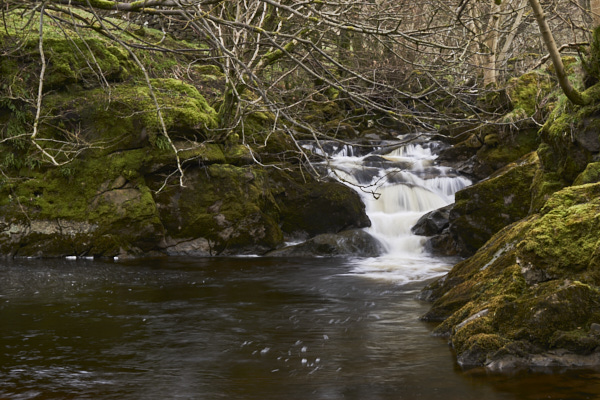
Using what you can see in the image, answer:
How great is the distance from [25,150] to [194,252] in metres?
4.07

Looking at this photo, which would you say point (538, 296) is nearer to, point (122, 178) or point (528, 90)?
point (122, 178)

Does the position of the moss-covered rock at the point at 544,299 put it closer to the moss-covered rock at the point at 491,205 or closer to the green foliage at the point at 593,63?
the green foliage at the point at 593,63

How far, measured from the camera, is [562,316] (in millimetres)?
4172

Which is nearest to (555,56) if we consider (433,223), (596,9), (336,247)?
(596,9)

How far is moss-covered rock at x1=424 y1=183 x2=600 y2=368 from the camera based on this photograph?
4.12 meters

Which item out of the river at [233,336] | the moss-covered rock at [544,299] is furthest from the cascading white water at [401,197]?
the moss-covered rock at [544,299]

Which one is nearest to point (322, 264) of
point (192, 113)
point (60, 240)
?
point (192, 113)

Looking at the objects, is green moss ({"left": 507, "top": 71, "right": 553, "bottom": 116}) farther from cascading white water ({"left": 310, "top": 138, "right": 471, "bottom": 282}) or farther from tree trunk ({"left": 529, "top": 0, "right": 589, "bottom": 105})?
tree trunk ({"left": 529, "top": 0, "right": 589, "bottom": 105})

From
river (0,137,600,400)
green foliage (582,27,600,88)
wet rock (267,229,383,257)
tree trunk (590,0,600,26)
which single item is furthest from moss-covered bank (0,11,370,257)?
tree trunk (590,0,600,26)

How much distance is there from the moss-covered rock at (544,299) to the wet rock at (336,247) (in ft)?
22.1

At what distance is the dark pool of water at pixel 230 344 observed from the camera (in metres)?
3.92

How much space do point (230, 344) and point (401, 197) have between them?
9571 mm

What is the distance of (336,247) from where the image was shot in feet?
39.9

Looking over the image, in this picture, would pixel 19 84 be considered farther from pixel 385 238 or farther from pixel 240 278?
pixel 385 238
